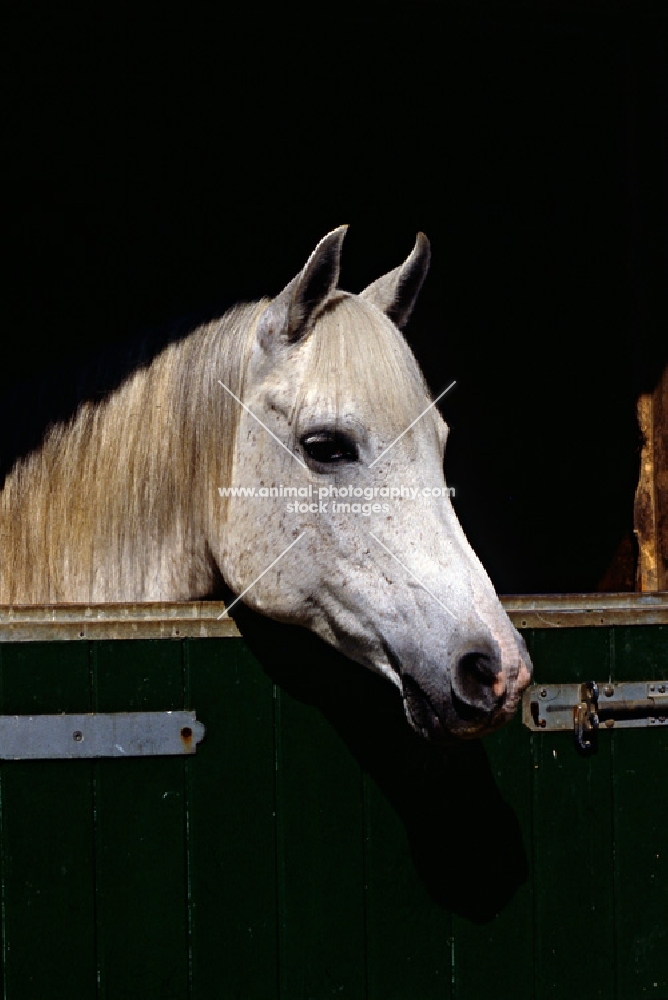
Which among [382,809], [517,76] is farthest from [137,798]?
[517,76]

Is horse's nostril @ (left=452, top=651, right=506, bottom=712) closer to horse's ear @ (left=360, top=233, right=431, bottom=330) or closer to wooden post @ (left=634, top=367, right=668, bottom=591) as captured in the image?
horse's ear @ (left=360, top=233, right=431, bottom=330)

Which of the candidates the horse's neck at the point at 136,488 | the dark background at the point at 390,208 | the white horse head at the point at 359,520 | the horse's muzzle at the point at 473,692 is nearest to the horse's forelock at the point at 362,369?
the white horse head at the point at 359,520

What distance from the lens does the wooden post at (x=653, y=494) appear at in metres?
2.44

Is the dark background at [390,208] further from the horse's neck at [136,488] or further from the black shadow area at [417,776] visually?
the black shadow area at [417,776]

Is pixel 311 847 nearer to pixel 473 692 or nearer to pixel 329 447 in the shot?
pixel 473 692

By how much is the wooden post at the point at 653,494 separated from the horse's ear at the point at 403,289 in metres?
0.79

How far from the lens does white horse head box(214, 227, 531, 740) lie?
1.53 m

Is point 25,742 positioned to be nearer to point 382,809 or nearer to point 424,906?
point 382,809

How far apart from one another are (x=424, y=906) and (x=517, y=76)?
9.50 feet

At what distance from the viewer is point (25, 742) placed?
1661 mm

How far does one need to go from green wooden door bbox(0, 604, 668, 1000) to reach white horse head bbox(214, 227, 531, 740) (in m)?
0.18

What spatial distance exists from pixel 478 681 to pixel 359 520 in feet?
1.16

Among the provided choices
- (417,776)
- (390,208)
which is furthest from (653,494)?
(390,208)

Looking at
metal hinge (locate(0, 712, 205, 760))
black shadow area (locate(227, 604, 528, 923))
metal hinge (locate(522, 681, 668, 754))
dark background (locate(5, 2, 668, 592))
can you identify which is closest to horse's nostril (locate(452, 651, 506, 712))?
black shadow area (locate(227, 604, 528, 923))
